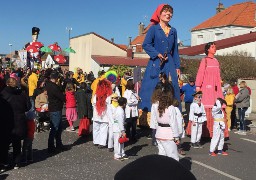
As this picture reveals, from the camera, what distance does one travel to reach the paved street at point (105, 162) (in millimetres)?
6828

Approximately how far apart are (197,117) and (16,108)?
4362 millimetres

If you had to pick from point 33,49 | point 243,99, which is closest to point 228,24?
point 33,49

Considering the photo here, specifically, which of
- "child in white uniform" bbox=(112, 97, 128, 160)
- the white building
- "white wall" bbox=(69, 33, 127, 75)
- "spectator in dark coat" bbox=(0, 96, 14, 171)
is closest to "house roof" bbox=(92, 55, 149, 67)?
"white wall" bbox=(69, 33, 127, 75)

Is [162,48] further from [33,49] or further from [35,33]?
[35,33]

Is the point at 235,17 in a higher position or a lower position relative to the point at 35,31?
higher

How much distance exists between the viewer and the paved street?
22.4 ft

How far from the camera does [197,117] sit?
9.30 metres

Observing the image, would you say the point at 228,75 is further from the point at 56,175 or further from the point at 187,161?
the point at 56,175

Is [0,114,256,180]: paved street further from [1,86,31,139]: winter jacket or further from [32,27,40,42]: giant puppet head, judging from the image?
[32,27,40,42]: giant puppet head

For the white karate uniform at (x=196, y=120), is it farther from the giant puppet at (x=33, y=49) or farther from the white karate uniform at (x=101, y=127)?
the giant puppet at (x=33, y=49)

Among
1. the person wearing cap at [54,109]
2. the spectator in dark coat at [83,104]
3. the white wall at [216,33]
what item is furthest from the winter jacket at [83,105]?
the white wall at [216,33]

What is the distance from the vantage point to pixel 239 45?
3231 cm

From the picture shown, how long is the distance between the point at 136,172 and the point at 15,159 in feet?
20.8

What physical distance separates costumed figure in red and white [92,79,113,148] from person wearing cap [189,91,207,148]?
6.65 ft
